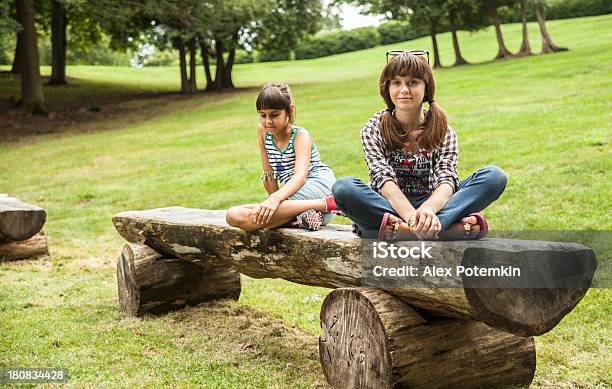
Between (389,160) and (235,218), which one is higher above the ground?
(389,160)

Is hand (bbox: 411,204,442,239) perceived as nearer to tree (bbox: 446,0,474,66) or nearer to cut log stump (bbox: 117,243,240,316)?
cut log stump (bbox: 117,243,240,316)

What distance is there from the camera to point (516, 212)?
8242 millimetres

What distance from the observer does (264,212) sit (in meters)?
4.50

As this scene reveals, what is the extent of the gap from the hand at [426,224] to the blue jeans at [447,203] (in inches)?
2.7

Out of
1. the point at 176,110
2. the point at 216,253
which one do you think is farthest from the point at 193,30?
the point at 216,253

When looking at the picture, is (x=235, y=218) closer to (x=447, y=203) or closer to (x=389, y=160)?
(x=389, y=160)

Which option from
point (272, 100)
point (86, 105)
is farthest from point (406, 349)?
point (86, 105)

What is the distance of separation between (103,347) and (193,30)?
2320 cm

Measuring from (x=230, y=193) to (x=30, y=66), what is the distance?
48.7 feet

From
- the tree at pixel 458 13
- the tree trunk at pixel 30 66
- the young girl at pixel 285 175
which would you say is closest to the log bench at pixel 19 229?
the young girl at pixel 285 175

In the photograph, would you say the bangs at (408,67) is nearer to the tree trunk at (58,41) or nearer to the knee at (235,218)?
the knee at (235,218)

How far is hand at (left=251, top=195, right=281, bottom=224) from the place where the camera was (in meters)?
4.50

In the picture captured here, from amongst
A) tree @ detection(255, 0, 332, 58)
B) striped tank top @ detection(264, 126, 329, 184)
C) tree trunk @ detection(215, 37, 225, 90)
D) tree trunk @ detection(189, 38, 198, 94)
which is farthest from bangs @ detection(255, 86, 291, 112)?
tree trunk @ detection(215, 37, 225, 90)

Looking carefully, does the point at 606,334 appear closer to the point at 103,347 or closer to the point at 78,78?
the point at 103,347
